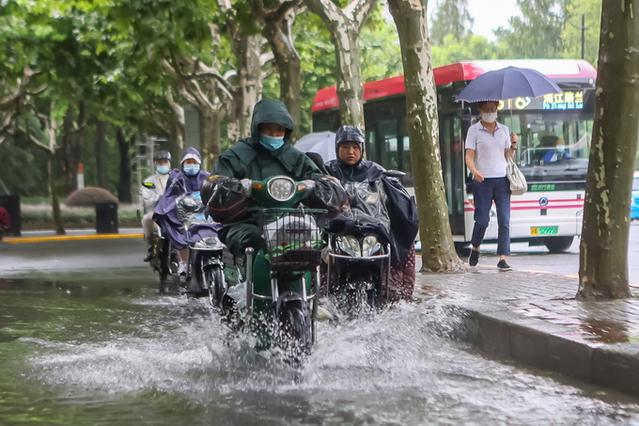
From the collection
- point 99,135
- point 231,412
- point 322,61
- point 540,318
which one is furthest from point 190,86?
point 231,412

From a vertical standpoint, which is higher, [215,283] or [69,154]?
[69,154]

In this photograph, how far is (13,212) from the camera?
34.3m

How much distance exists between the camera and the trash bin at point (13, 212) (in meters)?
34.1

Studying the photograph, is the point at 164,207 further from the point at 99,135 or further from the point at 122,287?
the point at 99,135

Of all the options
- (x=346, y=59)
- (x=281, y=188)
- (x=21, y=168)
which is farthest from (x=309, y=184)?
(x=21, y=168)

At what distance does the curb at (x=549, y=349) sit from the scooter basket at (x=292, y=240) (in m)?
1.66

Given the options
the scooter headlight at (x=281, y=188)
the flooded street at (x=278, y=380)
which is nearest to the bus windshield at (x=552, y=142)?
the flooded street at (x=278, y=380)

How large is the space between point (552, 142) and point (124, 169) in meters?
35.8

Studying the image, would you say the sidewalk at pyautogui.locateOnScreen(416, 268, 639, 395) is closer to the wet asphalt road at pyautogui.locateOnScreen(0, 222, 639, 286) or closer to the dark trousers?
the dark trousers

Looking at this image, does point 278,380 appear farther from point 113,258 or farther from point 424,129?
point 113,258

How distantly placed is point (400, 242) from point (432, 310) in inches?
26.7

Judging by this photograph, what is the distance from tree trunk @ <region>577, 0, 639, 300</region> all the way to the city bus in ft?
28.7

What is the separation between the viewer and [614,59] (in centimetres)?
859

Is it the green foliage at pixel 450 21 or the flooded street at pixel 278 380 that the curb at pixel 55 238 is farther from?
the green foliage at pixel 450 21
